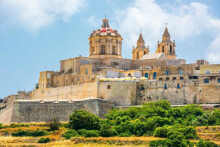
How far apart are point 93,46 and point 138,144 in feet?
90.3

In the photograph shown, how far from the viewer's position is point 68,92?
59.7 m

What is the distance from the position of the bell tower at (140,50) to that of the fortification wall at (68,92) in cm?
1254

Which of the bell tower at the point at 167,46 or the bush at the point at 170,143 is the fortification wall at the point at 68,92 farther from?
the bush at the point at 170,143

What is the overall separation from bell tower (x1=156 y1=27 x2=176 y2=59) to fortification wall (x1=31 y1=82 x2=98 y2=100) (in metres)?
12.7

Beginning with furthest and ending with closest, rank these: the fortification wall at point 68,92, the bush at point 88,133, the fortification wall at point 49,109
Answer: the fortification wall at point 68,92, the fortification wall at point 49,109, the bush at point 88,133

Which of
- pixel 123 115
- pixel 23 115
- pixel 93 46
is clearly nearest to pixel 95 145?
pixel 123 115

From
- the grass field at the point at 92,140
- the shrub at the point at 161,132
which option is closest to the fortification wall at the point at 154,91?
the grass field at the point at 92,140

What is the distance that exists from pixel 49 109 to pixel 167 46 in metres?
19.5

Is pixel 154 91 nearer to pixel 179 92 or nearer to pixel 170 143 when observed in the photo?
pixel 179 92

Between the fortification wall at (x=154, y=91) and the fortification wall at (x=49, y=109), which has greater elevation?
the fortification wall at (x=154, y=91)

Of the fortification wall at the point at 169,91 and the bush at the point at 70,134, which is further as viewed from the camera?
the fortification wall at the point at 169,91

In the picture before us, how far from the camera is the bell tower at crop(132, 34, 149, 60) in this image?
224ft

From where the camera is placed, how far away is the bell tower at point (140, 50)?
68.4 metres

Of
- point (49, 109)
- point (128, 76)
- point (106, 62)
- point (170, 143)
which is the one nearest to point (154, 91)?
point (128, 76)
